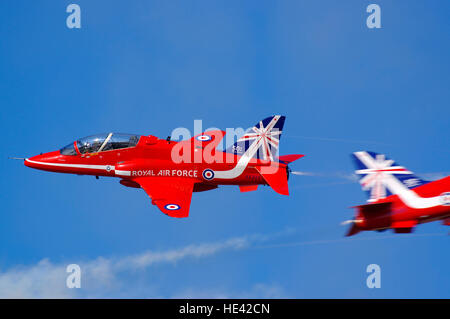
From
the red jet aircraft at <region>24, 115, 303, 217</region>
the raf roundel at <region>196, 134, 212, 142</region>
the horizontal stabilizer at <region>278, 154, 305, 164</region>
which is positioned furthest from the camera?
the raf roundel at <region>196, 134, 212, 142</region>

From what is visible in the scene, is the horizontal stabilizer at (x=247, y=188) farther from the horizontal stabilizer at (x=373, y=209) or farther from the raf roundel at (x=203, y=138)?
the horizontal stabilizer at (x=373, y=209)

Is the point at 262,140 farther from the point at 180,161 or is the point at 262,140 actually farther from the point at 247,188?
the point at 180,161

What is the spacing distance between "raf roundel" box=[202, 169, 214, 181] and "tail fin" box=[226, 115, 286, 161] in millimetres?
1559

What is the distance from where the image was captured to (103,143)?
47875 mm

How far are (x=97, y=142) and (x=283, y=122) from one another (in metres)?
9.52

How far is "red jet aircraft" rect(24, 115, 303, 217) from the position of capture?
4700 cm

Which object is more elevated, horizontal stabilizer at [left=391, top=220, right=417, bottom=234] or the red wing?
the red wing

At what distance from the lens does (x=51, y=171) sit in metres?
48.5

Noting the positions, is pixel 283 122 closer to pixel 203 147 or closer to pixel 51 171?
pixel 203 147

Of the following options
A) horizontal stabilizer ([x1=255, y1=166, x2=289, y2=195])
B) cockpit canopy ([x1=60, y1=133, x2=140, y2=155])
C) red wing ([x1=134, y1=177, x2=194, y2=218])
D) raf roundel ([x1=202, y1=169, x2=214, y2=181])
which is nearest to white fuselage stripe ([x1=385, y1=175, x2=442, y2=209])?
horizontal stabilizer ([x1=255, y1=166, x2=289, y2=195])

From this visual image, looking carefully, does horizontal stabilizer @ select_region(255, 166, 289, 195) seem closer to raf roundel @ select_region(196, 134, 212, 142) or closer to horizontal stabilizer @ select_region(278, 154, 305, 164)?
horizontal stabilizer @ select_region(278, 154, 305, 164)

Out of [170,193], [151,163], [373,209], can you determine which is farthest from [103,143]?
[373,209]

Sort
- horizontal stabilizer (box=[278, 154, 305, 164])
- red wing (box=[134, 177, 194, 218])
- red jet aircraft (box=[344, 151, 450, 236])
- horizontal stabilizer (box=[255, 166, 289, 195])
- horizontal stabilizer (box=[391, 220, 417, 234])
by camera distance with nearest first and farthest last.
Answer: red jet aircraft (box=[344, 151, 450, 236]), horizontal stabilizer (box=[391, 220, 417, 234]), red wing (box=[134, 177, 194, 218]), horizontal stabilizer (box=[255, 166, 289, 195]), horizontal stabilizer (box=[278, 154, 305, 164])

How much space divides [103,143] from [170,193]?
4.69 meters
